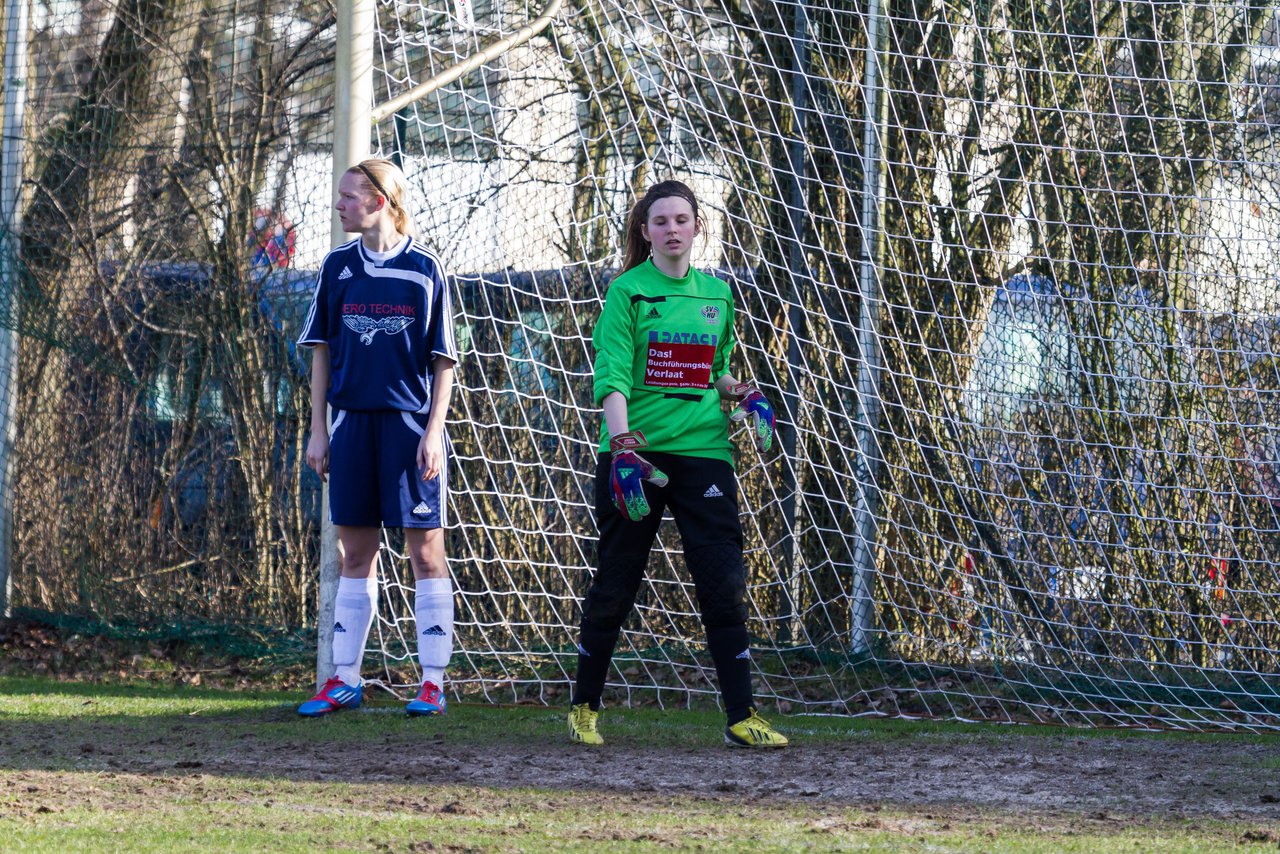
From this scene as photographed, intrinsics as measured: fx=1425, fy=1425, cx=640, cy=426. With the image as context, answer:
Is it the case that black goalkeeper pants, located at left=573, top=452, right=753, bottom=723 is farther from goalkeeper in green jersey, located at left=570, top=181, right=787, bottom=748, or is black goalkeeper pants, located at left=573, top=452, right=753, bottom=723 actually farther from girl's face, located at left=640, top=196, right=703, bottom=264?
girl's face, located at left=640, top=196, right=703, bottom=264

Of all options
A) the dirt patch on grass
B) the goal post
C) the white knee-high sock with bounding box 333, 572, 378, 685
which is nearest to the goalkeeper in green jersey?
the dirt patch on grass

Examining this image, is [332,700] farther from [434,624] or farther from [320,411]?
[320,411]

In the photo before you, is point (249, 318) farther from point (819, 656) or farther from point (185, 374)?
point (819, 656)

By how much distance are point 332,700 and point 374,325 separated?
51.8 inches

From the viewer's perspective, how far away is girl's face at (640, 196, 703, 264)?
4418mm

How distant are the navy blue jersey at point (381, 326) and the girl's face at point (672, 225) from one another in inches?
34.2

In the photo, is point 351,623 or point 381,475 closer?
point 381,475

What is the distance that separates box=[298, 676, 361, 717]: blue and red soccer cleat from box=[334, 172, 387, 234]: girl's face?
1.58 metres

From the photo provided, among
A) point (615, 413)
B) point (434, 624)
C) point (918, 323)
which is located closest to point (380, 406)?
point (434, 624)

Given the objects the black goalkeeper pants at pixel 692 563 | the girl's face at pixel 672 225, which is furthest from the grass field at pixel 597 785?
the girl's face at pixel 672 225

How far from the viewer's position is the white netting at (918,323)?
6.01 metres

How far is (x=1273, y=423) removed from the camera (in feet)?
19.5

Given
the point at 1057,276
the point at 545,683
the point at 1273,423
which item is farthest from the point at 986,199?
the point at 545,683

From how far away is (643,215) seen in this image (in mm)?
4531
